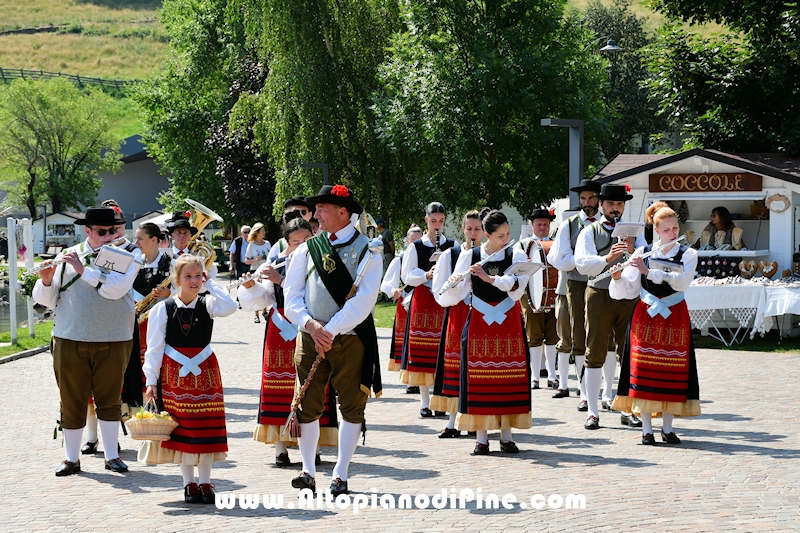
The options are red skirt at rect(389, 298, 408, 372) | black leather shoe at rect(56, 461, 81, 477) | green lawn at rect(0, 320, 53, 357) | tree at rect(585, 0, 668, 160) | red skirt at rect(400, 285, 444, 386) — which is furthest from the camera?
tree at rect(585, 0, 668, 160)

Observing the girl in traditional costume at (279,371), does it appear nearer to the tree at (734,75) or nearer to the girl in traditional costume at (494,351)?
the girl in traditional costume at (494,351)

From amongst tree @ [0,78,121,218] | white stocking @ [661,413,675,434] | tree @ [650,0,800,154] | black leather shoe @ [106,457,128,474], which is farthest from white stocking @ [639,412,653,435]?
tree @ [0,78,121,218]

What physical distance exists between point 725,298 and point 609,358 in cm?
760

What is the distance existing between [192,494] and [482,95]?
22.8 m

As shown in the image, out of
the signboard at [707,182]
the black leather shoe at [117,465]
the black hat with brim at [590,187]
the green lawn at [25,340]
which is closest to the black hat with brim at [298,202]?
the black leather shoe at [117,465]

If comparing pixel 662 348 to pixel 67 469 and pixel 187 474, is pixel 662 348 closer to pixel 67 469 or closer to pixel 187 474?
pixel 187 474

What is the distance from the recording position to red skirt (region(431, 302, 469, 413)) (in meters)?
10.2

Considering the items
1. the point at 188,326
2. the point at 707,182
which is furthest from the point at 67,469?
the point at 707,182

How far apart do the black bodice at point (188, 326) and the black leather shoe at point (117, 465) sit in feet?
5.18

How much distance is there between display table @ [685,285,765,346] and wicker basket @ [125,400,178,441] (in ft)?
40.4

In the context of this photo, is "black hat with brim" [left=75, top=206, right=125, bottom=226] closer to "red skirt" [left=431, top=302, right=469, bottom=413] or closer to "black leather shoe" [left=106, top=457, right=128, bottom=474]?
"black leather shoe" [left=106, top=457, right=128, bottom=474]

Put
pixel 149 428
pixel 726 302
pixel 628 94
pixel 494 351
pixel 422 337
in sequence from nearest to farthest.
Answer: pixel 149 428 < pixel 494 351 < pixel 422 337 < pixel 726 302 < pixel 628 94

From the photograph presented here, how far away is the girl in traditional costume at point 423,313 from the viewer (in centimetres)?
1155

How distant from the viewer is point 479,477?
832cm
